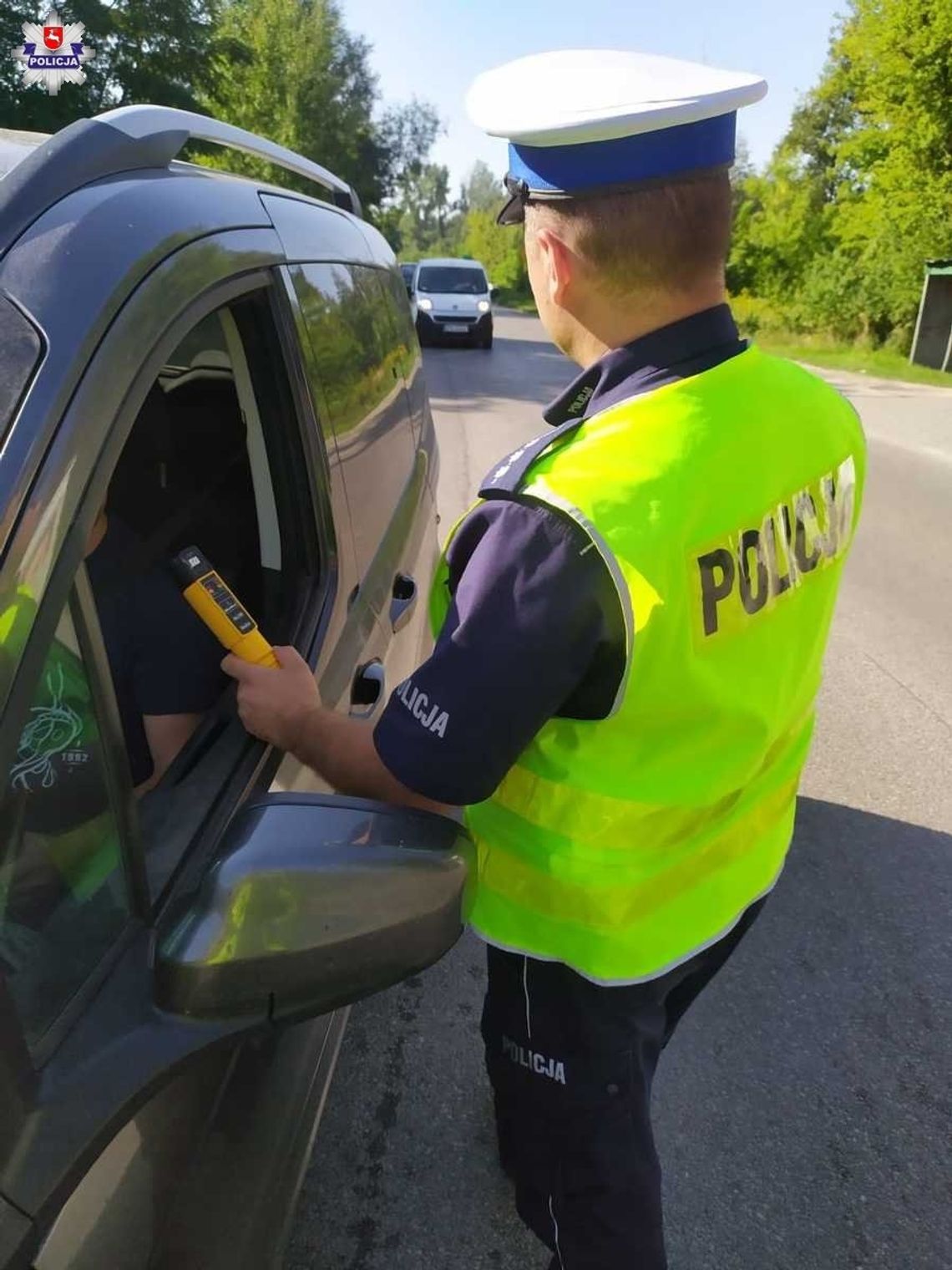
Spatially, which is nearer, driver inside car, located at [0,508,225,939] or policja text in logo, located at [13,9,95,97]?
driver inside car, located at [0,508,225,939]

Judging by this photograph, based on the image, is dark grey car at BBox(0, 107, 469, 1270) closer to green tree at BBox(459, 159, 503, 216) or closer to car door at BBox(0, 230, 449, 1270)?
car door at BBox(0, 230, 449, 1270)

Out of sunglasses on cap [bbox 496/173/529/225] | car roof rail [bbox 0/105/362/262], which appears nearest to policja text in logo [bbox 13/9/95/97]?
car roof rail [bbox 0/105/362/262]

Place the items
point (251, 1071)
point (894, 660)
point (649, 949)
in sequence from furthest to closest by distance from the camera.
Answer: point (894, 660)
point (649, 949)
point (251, 1071)

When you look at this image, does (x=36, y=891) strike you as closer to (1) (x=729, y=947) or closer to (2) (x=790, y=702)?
(2) (x=790, y=702)

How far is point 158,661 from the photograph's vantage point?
1668 mm

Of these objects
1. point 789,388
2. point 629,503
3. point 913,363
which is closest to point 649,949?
point 629,503

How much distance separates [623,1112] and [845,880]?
1.92 metres

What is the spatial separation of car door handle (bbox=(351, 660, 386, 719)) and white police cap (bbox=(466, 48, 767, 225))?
38.2 inches

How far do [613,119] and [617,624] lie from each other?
1.99 ft

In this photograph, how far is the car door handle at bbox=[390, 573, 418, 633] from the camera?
2246 mm

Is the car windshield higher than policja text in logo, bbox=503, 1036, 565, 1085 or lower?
lower

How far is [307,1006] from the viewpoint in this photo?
1.09m

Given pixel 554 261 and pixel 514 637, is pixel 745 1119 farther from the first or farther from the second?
pixel 554 261

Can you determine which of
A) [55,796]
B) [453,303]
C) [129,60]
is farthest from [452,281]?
[55,796]
